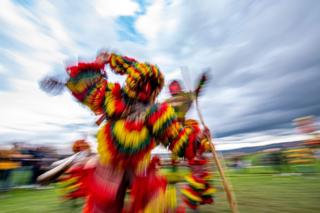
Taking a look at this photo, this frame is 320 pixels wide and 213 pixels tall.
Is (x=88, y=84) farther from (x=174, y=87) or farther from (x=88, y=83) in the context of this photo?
(x=174, y=87)

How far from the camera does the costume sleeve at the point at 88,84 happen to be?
5.30ft

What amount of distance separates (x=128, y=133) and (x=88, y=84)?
0.50 m

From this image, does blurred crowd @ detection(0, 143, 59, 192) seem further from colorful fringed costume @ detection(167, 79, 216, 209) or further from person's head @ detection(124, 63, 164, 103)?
person's head @ detection(124, 63, 164, 103)

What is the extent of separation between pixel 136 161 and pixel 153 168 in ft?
0.39

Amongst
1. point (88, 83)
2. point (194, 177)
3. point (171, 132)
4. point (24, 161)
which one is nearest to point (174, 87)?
point (194, 177)

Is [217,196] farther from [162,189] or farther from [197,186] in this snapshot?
[162,189]

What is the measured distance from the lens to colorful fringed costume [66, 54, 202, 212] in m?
1.34

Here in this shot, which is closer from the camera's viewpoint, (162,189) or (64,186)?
(162,189)

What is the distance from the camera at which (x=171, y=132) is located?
1363mm

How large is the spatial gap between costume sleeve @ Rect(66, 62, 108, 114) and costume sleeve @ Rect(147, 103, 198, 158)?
0.42 m

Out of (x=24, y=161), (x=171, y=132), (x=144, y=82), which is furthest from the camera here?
(x=24, y=161)

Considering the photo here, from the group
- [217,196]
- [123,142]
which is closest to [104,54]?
[123,142]

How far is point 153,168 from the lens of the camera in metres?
1.43

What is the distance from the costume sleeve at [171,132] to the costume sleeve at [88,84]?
424 mm
